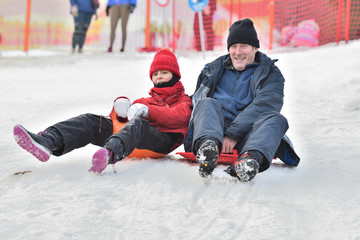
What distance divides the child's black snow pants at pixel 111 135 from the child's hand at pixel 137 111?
0.16ft

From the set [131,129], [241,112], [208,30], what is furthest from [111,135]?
[208,30]

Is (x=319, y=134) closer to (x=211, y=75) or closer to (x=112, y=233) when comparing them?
(x=211, y=75)

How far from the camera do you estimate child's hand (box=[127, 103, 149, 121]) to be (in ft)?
7.27

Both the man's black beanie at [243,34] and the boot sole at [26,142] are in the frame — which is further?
the man's black beanie at [243,34]

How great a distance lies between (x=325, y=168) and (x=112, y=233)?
1.33m

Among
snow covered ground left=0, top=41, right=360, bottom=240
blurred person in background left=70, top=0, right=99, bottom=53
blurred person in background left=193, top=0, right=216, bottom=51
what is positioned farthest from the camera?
blurred person in background left=193, top=0, right=216, bottom=51

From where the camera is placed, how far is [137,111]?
223 cm

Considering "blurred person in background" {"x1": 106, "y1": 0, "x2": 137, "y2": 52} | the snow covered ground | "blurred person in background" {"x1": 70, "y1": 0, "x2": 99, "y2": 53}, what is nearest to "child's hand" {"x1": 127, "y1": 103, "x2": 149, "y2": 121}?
the snow covered ground

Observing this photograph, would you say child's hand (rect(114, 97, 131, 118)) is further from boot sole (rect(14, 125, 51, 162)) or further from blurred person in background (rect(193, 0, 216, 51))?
blurred person in background (rect(193, 0, 216, 51))

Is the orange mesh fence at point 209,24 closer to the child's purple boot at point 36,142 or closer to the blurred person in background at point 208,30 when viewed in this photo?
the blurred person in background at point 208,30

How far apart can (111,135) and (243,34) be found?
3.42ft

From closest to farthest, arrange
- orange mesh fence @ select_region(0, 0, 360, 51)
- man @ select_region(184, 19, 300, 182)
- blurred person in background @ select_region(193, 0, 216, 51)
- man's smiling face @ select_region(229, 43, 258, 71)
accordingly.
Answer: man @ select_region(184, 19, 300, 182) → man's smiling face @ select_region(229, 43, 258, 71) → orange mesh fence @ select_region(0, 0, 360, 51) → blurred person in background @ select_region(193, 0, 216, 51)

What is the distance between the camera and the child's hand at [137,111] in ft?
7.27

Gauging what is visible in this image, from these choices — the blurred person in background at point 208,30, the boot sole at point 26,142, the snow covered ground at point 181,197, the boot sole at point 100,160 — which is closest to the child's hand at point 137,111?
the snow covered ground at point 181,197
